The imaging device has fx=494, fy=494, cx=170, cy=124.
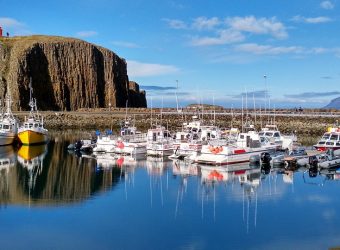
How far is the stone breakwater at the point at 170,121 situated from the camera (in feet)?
239

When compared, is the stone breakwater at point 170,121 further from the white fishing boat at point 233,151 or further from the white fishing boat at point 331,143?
the white fishing boat at point 233,151

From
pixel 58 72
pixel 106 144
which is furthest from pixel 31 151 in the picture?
pixel 58 72

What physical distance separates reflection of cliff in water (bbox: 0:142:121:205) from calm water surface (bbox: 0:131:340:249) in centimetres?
6

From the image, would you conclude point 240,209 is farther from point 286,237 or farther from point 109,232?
point 109,232

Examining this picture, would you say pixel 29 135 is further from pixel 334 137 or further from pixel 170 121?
pixel 170 121

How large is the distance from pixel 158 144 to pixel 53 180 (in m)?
13.3

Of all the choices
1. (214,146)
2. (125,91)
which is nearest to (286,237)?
(214,146)

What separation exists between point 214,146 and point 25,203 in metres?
16.7

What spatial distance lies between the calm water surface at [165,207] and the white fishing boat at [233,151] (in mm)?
1282

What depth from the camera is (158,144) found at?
144 feet

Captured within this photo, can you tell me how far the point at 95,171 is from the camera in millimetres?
35562

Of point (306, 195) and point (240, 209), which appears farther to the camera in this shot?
point (306, 195)

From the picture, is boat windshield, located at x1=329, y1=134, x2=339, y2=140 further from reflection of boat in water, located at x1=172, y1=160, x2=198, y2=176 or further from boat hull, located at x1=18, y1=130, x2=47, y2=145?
boat hull, located at x1=18, y1=130, x2=47, y2=145

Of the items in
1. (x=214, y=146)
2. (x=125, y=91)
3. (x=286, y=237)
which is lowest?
(x=286, y=237)
